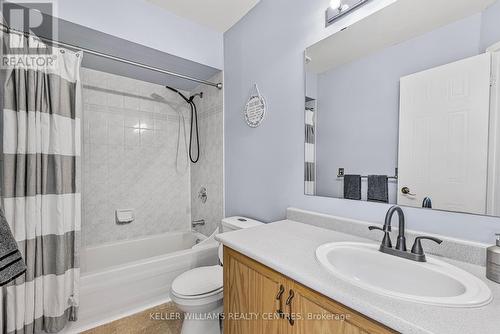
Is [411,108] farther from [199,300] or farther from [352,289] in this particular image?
[199,300]

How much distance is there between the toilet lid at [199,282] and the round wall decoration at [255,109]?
1.18 m

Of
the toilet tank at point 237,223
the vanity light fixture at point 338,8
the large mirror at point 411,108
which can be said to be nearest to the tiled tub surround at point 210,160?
the toilet tank at point 237,223

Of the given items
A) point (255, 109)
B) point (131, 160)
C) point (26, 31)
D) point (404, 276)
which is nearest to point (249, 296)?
point (404, 276)

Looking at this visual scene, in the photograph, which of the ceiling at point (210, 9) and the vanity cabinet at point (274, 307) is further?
the ceiling at point (210, 9)

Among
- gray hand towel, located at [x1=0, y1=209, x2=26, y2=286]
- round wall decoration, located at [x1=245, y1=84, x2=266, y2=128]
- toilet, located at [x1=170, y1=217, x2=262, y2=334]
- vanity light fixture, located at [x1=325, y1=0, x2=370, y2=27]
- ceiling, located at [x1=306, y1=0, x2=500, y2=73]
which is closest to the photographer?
gray hand towel, located at [x1=0, y1=209, x2=26, y2=286]

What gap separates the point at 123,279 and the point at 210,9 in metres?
2.29

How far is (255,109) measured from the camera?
1820 mm

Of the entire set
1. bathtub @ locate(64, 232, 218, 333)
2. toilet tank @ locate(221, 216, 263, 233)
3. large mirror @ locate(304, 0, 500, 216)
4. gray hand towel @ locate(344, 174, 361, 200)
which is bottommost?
bathtub @ locate(64, 232, 218, 333)

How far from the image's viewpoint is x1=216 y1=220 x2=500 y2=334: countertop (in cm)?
50

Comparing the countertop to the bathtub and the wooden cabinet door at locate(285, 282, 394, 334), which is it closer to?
the wooden cabinet door at locate(285, 282, 394, 334)

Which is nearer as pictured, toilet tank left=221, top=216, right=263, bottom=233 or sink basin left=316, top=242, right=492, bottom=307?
sink basin left=316, top=242, right=492, bottom=307

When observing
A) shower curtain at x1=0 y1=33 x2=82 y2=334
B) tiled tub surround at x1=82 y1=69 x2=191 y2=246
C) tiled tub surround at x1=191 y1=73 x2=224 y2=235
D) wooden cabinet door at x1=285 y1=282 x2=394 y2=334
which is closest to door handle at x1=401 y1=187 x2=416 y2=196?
wooden cabinet door at x1=285 y1=282 x2=394 y2=334

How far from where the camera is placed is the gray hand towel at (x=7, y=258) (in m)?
0.61

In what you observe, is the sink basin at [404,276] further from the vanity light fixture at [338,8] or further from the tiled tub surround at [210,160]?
the tiled tub surround at [210,160]
